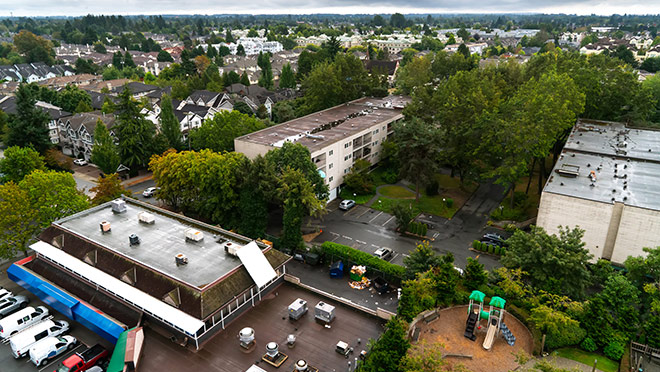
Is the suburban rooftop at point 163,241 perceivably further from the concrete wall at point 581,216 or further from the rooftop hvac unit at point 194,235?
the concrete wall at point 581,216

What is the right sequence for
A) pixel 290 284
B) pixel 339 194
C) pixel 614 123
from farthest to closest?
pixel 614 123 → pixel 339 194 → pixel 290 284

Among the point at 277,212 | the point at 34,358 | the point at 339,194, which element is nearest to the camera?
the point at 34,358

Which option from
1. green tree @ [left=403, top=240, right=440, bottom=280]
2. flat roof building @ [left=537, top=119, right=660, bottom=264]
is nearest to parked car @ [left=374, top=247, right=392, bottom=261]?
green tree @ [left=403, top=240, right=440, bottom=280]

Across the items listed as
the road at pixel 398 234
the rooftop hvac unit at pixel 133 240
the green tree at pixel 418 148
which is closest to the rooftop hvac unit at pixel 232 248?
the rooftop hvac unit at pixel 133 240

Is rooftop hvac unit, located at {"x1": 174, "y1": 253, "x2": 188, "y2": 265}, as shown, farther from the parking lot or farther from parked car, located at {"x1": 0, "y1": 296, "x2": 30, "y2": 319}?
parked car, located at {"x1": 0, "y1": 296, "x2": 30, "y2": 319}

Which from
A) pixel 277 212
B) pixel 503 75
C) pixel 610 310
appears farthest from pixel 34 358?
pixel 503 75

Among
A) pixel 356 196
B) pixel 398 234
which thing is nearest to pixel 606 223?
pixel 398 234

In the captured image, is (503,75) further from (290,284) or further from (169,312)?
(169,312)
